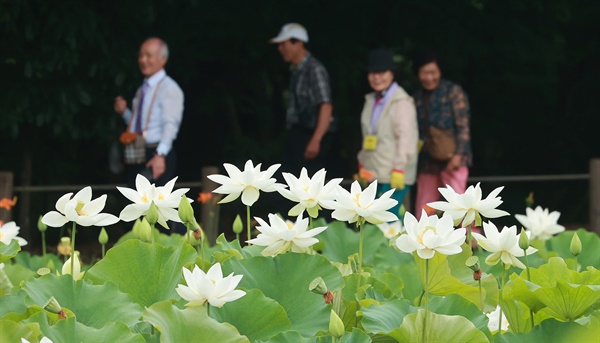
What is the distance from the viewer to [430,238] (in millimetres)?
1856

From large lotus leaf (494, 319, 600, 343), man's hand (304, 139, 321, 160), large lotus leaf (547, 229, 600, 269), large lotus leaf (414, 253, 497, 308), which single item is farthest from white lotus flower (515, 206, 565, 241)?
man's hand (304, 139, 321, 160)

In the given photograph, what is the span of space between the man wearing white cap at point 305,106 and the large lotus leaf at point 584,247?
3.31m

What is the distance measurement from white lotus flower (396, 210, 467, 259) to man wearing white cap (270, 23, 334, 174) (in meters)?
5.06

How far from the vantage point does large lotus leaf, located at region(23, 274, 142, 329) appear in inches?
76.6

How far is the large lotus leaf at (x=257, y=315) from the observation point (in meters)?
1.86

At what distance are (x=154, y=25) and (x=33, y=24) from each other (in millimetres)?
1745

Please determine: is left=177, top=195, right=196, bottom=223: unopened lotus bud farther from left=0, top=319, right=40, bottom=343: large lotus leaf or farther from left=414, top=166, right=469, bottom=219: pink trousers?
left=414, top=166, right=469, bottom=219: pink trousers

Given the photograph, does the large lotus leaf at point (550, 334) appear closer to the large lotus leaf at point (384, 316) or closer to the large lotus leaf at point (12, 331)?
the large lotus leaf at point (384, 316)

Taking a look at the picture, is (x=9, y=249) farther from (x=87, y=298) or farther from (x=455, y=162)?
(x=455, y=162)

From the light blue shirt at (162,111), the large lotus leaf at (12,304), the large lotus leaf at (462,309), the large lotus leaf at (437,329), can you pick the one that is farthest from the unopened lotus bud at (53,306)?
the light blue shirt at (162,111)

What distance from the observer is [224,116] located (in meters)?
12.2

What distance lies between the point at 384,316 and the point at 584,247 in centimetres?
186

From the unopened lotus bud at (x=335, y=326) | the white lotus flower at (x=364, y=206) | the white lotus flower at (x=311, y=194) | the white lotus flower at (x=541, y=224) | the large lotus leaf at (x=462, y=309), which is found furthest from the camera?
the white lotus flower at (x=541, y=224)

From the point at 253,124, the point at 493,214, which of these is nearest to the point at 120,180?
the point at 253,124
